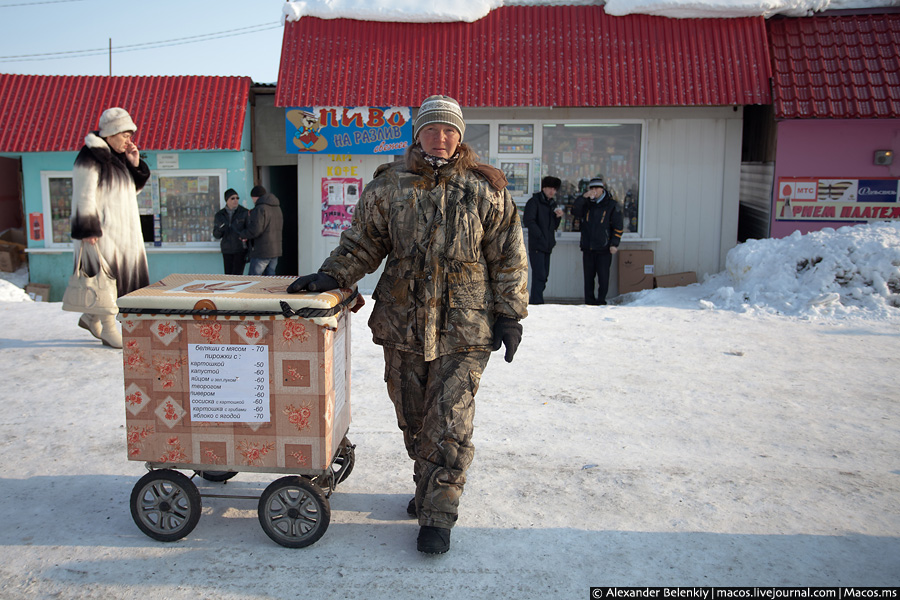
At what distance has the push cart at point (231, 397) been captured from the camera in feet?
10.6

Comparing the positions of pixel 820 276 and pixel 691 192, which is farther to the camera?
pixel 691 192

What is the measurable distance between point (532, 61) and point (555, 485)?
8.56 m

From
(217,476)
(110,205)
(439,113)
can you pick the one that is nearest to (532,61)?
(110,205)

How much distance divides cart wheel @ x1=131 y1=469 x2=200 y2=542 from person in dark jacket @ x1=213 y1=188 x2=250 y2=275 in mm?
8478

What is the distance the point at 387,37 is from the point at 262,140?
2811 mm

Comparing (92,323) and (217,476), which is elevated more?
(92,323)

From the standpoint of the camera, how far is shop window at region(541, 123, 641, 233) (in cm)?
1169

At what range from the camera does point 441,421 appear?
336cm

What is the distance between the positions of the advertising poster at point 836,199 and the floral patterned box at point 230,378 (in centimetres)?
957

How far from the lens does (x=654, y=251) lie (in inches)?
459

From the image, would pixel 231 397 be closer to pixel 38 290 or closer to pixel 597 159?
pixel 597 159

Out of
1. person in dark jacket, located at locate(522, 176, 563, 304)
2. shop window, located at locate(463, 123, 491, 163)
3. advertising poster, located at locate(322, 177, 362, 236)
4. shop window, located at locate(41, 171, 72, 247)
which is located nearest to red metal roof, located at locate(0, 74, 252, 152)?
shop window, located at locate(41, 171, 72, 247)

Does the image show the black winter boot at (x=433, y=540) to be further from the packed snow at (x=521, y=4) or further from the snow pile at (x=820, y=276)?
the packed snow at (x=521, y=4)

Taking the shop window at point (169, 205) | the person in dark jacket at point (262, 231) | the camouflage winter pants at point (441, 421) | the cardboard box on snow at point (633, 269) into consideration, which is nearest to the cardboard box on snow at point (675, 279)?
the cardboard box on snow at point (633, 269)
